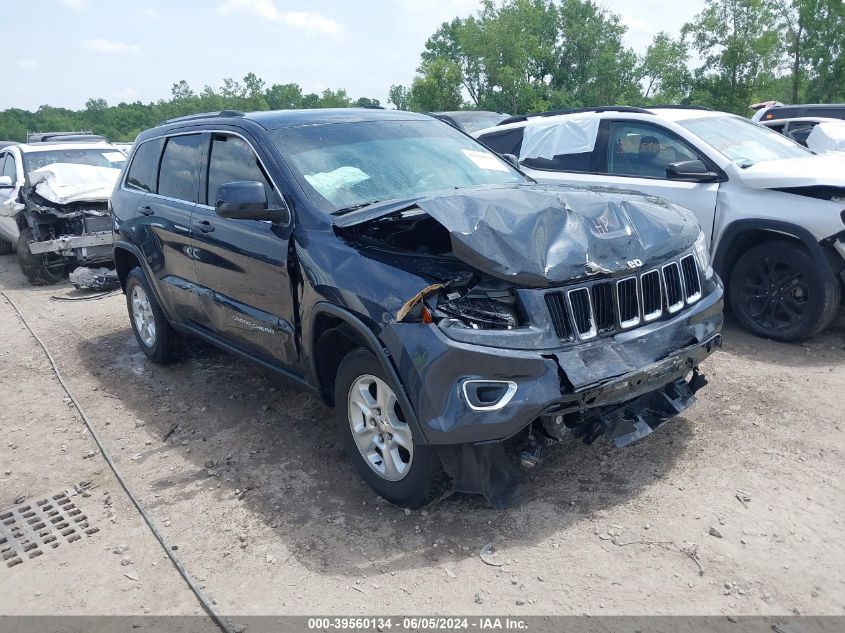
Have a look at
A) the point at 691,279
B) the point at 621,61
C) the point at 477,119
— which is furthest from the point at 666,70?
the point at 691,279

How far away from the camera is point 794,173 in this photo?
539 cm

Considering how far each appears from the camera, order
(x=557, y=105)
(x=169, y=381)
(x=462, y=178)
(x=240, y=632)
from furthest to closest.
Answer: (x=557, y=105) < (x=169, y=381) < (x=462, y=178) < (x=240, y=632)

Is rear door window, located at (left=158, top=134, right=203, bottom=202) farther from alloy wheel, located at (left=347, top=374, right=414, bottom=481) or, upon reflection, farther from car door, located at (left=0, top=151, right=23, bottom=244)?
car door, located at (left=0, top=151, right=23, bottom=244)

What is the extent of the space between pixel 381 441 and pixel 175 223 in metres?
2.57

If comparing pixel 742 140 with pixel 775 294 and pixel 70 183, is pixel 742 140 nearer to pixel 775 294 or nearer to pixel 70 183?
pixel 775 294

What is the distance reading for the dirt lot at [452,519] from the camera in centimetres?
288

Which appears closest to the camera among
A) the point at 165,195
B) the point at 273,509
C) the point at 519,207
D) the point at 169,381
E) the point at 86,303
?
the point at 519,207

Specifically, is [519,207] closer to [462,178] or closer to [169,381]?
[462,178]

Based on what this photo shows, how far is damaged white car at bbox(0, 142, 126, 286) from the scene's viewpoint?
9.70m

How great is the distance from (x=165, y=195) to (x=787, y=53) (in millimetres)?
37142

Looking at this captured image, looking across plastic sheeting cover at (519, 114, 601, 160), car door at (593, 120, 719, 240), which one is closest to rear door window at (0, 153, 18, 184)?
plastic sheeting cover at (519, 114, 601, 160)

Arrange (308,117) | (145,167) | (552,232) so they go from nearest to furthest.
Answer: (552,232)
(308,117)
(145,167)

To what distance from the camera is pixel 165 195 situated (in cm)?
538

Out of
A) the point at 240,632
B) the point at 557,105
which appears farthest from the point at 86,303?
the point at 557,105
